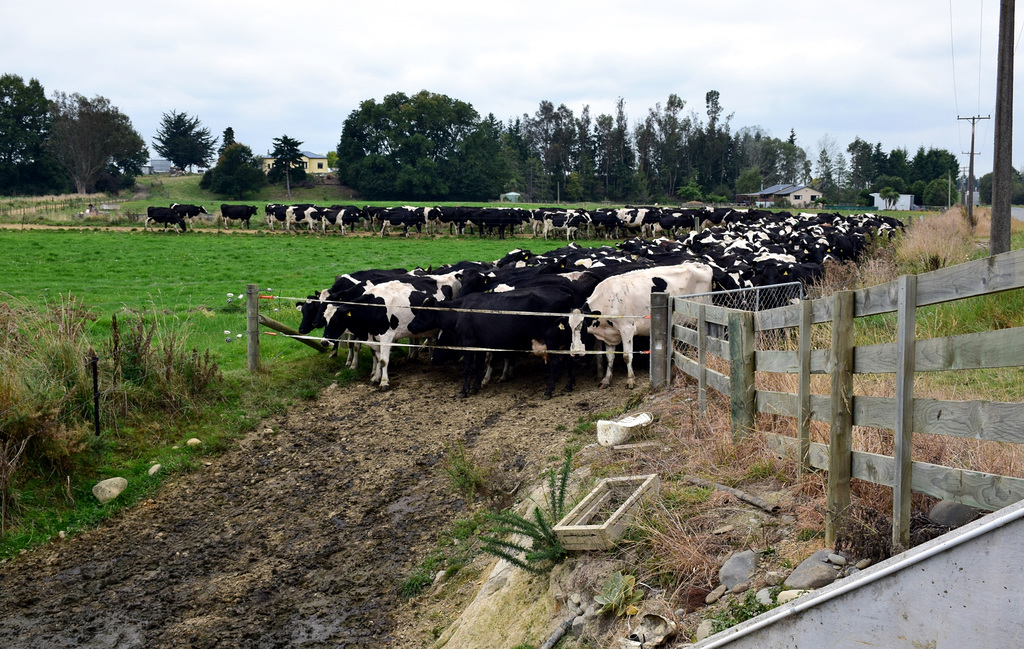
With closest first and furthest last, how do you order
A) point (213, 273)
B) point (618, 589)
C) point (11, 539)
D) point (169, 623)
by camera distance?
point (618, 589) < point (169, 623) < point (11, 539) < point (213, 273)

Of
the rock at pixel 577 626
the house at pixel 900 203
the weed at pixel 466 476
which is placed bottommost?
the weed at pixel 466 476

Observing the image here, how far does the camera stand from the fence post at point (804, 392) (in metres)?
5.31

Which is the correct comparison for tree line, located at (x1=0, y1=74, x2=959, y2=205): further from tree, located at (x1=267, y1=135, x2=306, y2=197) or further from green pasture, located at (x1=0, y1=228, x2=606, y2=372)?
green pasture, located at (x1=0, y1=228, x2=606, y2=372)

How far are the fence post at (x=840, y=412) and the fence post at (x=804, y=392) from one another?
0.49 metres

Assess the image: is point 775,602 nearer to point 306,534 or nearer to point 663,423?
point 663,423

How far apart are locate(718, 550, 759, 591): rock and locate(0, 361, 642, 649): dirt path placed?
2791mm

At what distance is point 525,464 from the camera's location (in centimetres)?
928

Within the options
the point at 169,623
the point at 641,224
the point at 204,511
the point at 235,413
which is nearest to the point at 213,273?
the point at 235,413

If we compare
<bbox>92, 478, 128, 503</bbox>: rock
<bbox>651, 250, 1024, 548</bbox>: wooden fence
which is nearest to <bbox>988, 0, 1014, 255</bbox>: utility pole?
<bbox>651, 250, 1024, 548</bbox>: wooden fence

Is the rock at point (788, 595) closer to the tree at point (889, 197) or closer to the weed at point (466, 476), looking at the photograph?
the weed at point (466, 476)

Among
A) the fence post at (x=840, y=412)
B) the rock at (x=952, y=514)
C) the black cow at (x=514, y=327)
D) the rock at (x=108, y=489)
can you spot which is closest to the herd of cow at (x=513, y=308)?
the black cow at (x=514, y=327)

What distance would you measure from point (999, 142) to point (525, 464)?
11292 mm

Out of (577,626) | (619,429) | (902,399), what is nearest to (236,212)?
(619,429)

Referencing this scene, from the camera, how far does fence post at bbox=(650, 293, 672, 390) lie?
9.96 metres
